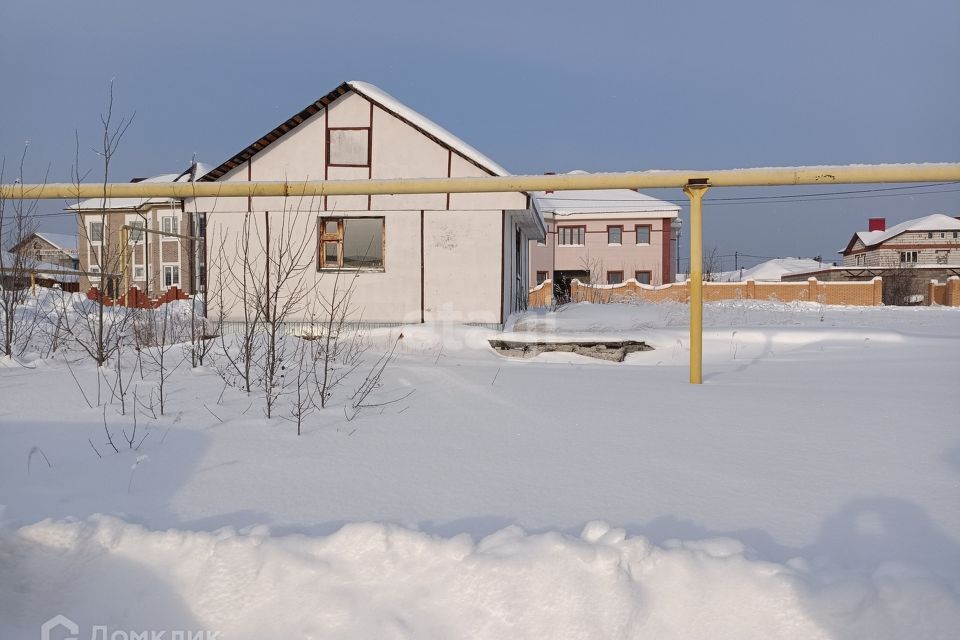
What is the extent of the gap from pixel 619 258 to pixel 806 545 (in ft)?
109

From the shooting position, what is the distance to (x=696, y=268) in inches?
185

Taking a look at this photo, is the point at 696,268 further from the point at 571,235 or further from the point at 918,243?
the point at 918,243

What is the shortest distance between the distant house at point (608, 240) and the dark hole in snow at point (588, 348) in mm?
24905

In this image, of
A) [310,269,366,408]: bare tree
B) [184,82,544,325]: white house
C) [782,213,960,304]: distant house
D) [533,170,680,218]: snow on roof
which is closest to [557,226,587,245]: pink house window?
[533,170,680,218]: snow on roof

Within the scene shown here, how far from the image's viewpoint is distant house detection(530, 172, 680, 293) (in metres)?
33.5

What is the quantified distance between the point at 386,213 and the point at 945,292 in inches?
1298

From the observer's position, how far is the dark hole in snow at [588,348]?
7.92 meters

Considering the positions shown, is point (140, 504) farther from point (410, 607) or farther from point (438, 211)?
point (438, 211)

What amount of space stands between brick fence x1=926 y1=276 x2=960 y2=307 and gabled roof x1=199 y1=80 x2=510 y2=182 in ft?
102

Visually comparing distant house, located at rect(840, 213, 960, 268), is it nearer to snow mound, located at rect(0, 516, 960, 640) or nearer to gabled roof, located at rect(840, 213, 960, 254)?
gabled roof, located at rect(840, 213, 960, 254)

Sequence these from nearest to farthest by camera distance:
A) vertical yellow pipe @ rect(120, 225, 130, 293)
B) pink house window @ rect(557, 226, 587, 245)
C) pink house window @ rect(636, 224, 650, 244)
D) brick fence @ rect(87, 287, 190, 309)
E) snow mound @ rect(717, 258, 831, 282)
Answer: vertical yellow pipe @ rect(120, 225, 130, 293) → brick fence @ rect(87, 287, 190, 309) → pink house window @ rect(636, 224, 650, 244) → pink house window @ rect(557, 226, 587, 245) → snow mound @ rect(717, 258, 831, 282)

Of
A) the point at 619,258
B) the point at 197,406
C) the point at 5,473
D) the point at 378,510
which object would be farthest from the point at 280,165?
the point at 619,258

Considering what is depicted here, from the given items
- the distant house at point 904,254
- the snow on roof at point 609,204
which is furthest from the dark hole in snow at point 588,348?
the distant house at point 904,254

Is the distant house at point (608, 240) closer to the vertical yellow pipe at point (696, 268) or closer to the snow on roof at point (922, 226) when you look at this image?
the snow on roof at point (922, 226)
